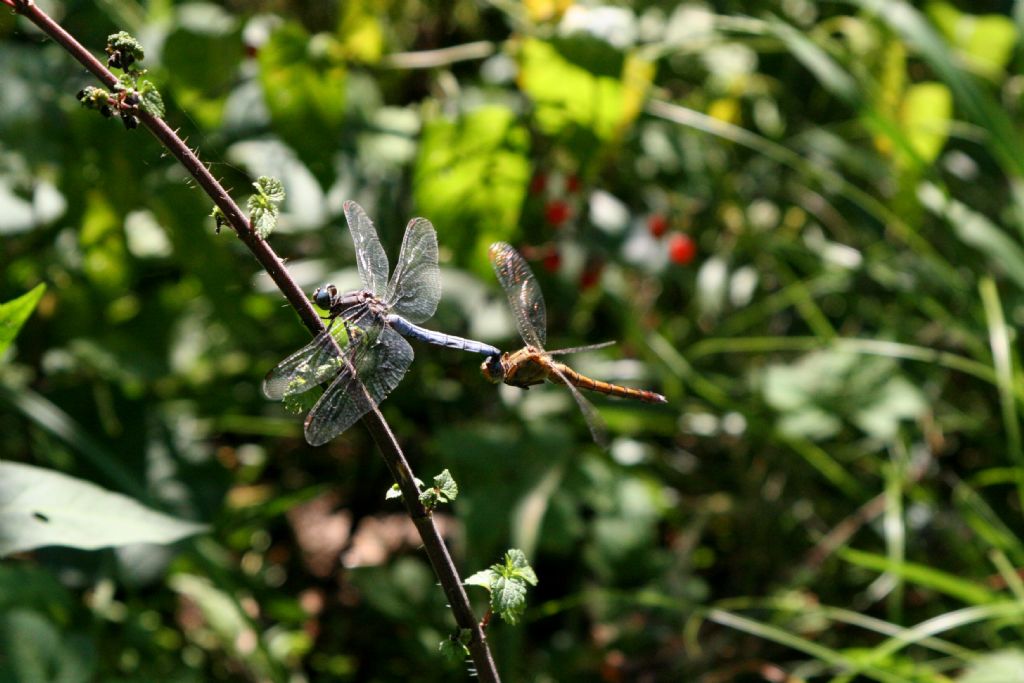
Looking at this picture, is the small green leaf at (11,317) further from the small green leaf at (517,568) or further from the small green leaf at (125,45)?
the small green leaf at (517,568)

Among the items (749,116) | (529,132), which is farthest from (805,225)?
(529,132)

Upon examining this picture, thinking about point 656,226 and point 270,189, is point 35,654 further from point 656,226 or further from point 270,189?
point 656,226

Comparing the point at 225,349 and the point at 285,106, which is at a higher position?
the point at 285,106

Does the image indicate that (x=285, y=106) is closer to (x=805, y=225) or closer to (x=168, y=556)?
(x=168, y=556)

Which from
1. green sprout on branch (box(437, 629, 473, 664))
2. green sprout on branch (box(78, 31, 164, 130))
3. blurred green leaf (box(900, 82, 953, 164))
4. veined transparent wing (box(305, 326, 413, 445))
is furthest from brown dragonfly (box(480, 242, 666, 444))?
blurred green leaf (box(900, 82, 953, 164))

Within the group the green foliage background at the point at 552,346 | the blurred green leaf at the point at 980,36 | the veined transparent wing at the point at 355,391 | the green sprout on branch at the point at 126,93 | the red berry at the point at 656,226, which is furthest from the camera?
the blurred green leaf at the point at 980,36

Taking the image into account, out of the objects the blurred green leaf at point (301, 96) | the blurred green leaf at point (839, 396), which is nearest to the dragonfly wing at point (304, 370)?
the blurred green leaf at point (301, 96)
